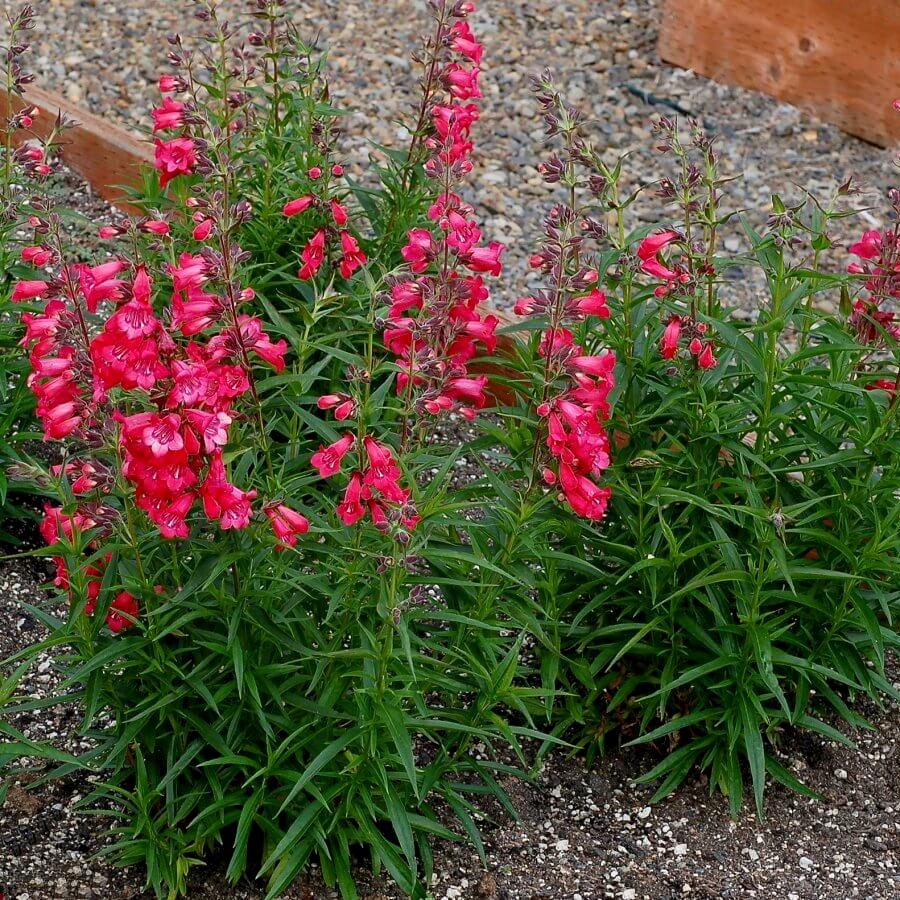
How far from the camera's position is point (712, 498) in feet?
11.5

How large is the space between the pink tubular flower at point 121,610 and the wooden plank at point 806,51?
5.20m

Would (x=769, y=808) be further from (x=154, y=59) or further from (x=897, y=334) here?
(x=154, y=59)

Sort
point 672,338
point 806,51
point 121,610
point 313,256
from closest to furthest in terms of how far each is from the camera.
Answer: point 121,610 → point 672,338 → point 313,256 → point 806,51

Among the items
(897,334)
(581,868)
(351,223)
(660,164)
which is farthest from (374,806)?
(660,164)

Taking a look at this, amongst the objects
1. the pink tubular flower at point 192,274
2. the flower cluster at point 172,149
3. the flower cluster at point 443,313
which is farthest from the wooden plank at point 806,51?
the pink tubular flower at point 192,274

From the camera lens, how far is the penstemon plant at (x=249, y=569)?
2596 mm

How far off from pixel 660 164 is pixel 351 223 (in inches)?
106

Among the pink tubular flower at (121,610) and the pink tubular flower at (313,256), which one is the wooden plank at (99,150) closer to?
the pink tubular flower at (313,256)

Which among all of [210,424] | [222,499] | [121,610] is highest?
[210,424]

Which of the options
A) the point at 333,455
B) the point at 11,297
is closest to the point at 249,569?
the point at 333,455

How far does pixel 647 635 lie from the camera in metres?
3.63

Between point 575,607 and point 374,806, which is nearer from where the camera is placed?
point 374,806

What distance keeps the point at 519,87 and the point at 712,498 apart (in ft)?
13.9

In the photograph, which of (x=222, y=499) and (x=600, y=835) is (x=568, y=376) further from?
(x=600, y=835)
